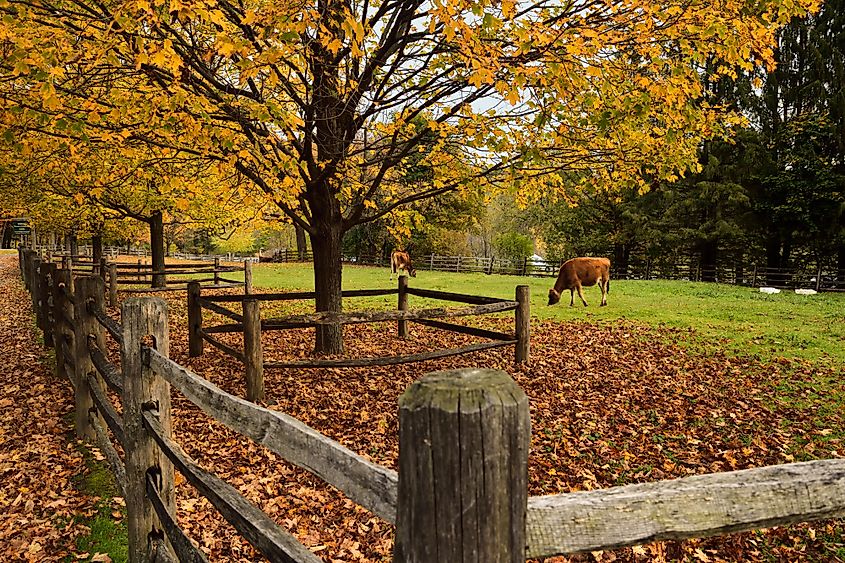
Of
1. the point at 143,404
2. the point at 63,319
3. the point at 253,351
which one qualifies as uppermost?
the point at 63,319

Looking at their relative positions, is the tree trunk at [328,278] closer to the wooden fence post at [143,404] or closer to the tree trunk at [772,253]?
the wooden fence post at [143,404]

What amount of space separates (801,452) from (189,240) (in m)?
78.4

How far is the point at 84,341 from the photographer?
6.47 m

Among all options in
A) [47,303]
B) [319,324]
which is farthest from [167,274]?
[319,324]

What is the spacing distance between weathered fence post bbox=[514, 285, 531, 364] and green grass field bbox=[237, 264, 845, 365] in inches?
200

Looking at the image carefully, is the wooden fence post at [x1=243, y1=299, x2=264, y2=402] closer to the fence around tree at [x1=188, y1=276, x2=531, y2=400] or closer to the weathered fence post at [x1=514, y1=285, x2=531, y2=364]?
the fence around tree at [x1=188, y1=276, x2=531, y2=400]

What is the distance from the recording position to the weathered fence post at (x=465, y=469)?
1257mm

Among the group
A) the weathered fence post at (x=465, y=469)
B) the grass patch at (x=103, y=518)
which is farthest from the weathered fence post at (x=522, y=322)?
the weathered fence post at (x=465, y=469)

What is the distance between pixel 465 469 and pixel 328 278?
28.9ft

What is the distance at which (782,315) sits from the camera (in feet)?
53.9

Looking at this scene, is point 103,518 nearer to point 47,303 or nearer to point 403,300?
point 47,303

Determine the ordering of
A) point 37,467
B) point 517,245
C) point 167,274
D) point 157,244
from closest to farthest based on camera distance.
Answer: point 37,467
point 167,274
point 157,244
point 517,245

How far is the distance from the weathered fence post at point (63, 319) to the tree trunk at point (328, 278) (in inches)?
153

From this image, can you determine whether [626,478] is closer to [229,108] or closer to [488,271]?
[229,108]
